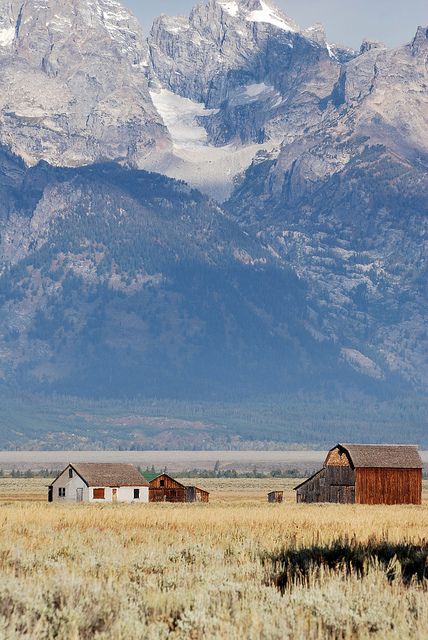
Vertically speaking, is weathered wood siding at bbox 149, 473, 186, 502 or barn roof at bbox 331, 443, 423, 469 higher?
barn roof at bbox 331, 443, 423, 469

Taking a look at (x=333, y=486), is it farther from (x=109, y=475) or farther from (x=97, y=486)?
(x=109, y=475)

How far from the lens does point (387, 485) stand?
10950 cm

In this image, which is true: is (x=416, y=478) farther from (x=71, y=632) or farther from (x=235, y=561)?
(x=71, y=632)

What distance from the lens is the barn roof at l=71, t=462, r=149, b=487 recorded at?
417 feet

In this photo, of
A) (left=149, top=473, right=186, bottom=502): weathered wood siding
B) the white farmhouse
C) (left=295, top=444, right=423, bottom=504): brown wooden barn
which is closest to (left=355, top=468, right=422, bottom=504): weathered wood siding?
(left=295, top=444, right=423, bottom=504): brown wooden barn

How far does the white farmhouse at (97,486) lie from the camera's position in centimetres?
12588

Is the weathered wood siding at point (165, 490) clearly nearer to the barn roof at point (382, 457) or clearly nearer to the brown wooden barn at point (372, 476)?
the brown wooden barn at point (372, 476)

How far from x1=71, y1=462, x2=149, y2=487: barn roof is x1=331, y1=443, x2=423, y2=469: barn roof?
2319 centimetres

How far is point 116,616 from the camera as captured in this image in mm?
23750

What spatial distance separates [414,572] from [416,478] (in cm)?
7999

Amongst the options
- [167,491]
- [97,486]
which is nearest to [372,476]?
[97,486]

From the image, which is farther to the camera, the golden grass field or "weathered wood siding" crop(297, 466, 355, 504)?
"weathered wood siding" crop(297, 466, 355, 504)

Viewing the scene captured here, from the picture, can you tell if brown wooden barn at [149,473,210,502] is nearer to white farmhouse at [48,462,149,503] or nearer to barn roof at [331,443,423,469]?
white farmhouse at [48,462,149,503]

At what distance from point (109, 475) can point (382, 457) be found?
92.5ft
